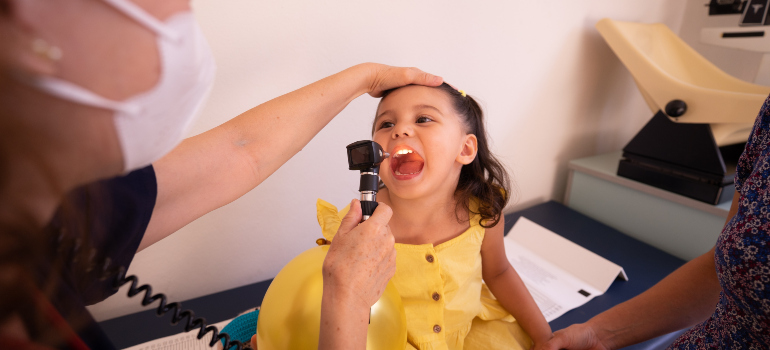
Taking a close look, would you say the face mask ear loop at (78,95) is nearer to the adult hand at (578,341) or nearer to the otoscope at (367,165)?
the otoscope at (367,165)

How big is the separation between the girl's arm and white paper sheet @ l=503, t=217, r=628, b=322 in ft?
0.54

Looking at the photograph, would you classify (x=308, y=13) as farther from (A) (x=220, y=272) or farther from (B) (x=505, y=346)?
(B) (x=505, y=346)

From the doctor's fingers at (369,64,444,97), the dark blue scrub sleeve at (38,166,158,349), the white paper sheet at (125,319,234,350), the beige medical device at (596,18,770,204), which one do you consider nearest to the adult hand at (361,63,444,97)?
the doctor's fingers at (369,64,444,97)


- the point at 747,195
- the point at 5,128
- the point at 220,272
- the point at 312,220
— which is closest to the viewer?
the point at 5,128

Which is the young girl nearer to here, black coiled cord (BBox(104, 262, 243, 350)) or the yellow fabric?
the yellow fabric

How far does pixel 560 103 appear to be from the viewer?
1.74 metres

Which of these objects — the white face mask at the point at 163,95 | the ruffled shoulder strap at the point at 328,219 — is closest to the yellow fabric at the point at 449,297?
the ruffled shoulder strap at the point at 328,219

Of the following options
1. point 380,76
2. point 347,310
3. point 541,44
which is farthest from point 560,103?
point 347,310

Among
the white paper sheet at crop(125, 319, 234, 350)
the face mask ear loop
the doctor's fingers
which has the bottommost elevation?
the white paper sheet at crop(125, 319, 234, 350)

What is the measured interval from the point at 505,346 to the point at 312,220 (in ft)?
2.41

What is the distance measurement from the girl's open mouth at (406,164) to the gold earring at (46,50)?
0.66 metres

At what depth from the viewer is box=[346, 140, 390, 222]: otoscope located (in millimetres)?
658

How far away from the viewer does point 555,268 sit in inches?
55.9

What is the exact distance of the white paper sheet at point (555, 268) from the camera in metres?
1.25
